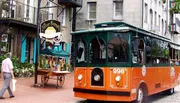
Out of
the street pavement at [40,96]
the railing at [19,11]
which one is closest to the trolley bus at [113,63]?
the street pavement at [40,96]

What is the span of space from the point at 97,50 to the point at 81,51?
770 mm

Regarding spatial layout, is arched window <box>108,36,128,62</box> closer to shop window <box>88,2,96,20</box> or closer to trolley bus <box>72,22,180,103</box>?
trolley bus <box>72,22,180,103</box>

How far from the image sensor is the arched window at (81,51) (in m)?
11.6

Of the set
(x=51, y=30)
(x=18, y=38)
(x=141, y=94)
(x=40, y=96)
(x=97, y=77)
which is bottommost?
(x=40, y=96)

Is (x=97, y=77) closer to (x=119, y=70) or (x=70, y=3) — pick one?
(x=119, y=70)

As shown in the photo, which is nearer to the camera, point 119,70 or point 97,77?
point 119,70

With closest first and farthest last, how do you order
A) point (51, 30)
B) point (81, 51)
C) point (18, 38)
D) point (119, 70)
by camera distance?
point (119, 70), point (81, 51), point (51, 30), point (18, 38)

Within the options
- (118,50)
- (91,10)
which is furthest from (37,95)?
(91,10)

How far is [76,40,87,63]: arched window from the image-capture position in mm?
11633

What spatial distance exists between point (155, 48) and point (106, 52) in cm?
329

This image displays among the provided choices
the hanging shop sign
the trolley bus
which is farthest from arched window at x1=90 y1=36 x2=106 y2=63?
the hanging shop sign

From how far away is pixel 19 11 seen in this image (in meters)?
20.9

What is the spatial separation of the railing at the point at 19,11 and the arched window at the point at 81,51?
29.8ft

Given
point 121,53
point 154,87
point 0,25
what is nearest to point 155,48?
point 154,87
